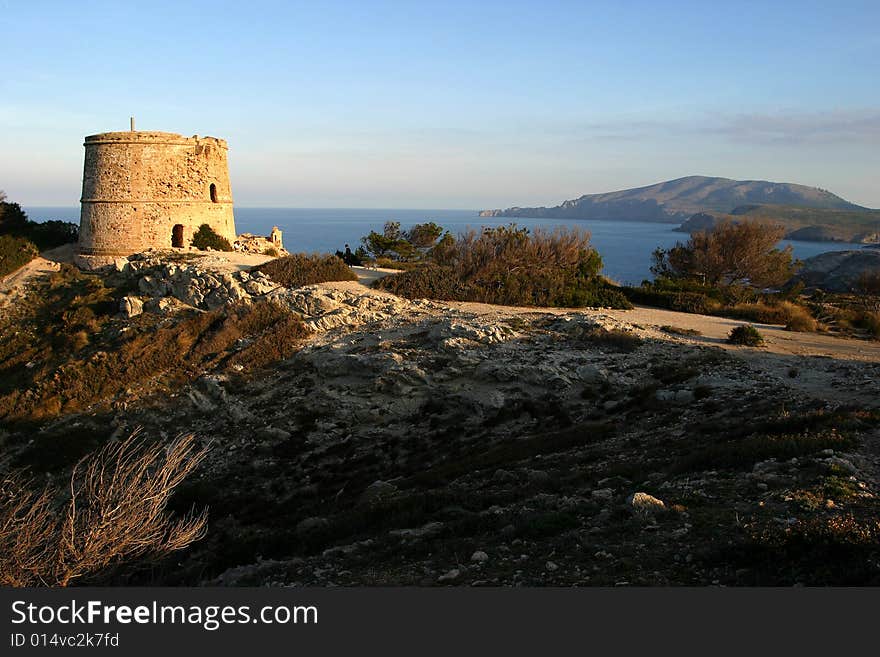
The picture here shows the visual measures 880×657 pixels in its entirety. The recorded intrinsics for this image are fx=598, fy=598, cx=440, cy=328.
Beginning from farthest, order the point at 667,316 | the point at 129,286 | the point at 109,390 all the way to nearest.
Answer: the point at 129,286 → the point at 667,316 → the point at 109,390

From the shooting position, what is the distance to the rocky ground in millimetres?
5898

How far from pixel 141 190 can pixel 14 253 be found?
751cm

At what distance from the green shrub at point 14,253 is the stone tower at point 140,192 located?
9.48 feet

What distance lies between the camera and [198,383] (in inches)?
682

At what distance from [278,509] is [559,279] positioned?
1536cm

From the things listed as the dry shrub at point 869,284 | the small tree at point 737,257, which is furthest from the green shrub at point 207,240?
the dry shrub at point 869,284

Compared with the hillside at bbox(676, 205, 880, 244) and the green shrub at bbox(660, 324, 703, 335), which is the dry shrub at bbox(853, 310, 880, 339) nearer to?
the green shrub at bbox(660, 324, 703, 335)

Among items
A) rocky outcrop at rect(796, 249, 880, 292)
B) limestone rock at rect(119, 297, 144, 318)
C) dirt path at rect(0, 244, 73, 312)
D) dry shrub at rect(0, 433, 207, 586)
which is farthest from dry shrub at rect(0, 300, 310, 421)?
rocky outcrop at rect(796, 249, 880, 292)

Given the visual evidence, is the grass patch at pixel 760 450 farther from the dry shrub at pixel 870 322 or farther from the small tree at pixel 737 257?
the small tree at pixel 737 257

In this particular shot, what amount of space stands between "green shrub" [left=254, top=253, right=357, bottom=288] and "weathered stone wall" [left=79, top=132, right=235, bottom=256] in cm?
820

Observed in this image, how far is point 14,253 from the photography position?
2986cm

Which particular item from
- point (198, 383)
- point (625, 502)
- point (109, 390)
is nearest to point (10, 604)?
point (625, 502)

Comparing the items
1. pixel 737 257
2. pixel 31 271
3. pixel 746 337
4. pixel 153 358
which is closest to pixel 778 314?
pixel 746 337

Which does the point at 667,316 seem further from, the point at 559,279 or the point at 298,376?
the point at 298,376
